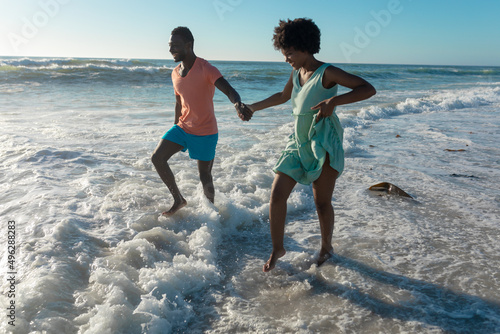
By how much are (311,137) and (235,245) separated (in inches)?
53.0

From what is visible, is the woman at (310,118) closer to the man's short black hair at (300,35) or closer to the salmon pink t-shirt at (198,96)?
the man's short black hair at (300,35)

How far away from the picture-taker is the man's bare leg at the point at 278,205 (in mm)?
2874

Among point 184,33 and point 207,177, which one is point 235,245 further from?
point 184,33

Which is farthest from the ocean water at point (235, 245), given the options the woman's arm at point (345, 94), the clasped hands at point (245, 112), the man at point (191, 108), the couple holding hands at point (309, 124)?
the woman's arm at point (345, 94)

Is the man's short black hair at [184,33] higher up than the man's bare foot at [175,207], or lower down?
higher up

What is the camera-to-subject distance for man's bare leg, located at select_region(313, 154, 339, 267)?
9.50 feet

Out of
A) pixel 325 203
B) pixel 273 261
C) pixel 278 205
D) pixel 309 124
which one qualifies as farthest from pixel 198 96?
pixel 273 261

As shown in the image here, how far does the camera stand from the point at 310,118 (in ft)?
9.24

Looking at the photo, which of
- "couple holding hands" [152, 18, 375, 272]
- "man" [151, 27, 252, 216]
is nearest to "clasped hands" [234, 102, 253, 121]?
"couple holding hands" [152, 18, 375, 272]

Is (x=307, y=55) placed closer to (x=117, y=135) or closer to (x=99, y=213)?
(x=99, y=213)

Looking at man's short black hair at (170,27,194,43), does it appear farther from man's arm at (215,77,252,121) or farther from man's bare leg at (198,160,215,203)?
man's bare leg at (198,160,215,203)

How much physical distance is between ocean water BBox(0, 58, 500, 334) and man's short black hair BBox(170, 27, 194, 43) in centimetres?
169

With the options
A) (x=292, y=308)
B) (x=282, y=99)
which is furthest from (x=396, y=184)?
(x=292, y=308)

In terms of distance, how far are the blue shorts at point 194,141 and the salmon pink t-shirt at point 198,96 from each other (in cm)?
4
